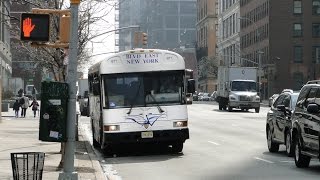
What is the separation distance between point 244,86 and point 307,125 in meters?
39.5

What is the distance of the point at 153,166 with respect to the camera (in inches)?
647

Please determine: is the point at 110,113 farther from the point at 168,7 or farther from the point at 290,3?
the point at 168,7

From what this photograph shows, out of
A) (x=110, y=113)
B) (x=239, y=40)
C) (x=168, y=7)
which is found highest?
(x=168, y=7)

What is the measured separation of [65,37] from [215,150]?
10139 millimetres

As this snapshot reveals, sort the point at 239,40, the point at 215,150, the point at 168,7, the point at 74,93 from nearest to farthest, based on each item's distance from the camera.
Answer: the point at 74,93, the point at 215,150, the point at 239,40, the point at 168,7

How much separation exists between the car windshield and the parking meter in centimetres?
4318

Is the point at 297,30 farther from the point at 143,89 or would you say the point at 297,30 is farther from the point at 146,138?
the point at 146,138

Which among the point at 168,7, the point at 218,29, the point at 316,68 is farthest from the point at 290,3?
the point at 168,7

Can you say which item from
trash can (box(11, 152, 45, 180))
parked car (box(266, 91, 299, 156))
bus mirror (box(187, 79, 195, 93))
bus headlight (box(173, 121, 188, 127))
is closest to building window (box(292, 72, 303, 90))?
parked car (box(266, 91, 299, 156))

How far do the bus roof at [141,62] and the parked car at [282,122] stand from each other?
3.08 metres

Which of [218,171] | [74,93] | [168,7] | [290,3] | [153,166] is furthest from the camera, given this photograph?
[168,7]

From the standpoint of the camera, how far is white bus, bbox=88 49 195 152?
18.4m

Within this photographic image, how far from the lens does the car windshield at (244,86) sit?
176 feet

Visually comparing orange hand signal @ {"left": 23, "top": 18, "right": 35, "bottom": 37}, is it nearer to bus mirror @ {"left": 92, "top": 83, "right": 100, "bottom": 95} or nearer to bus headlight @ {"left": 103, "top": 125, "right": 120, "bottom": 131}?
bus headlight @ {"left": 103, "top": 125, "right": 120, "bottom": 131}
